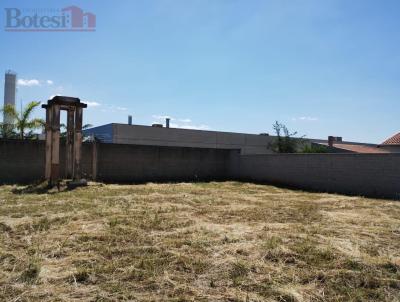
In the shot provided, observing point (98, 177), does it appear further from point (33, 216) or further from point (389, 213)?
point (389, 213)

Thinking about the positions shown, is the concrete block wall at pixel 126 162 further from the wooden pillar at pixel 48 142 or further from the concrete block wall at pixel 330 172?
the concrete block wall at pixel 330 172

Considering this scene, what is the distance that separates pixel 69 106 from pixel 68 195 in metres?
3.56

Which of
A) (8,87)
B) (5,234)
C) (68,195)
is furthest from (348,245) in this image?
(8,87)

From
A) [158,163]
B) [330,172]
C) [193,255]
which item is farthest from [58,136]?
[330,172]

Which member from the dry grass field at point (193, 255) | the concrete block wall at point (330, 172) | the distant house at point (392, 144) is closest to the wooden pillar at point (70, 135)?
the dry grass field at point (193, 255)

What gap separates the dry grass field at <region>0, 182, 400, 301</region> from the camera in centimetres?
309

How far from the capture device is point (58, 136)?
10984 millimetres

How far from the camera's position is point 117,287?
311 cm

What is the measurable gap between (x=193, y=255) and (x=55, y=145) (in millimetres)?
8201

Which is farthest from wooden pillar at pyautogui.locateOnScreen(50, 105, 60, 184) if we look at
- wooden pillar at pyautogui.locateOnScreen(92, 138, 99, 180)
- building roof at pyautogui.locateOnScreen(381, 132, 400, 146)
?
building roof at pyautogui.locateOnScreen(381, 132, 400, 146)

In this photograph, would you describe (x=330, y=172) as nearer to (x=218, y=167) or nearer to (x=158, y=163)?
(x=218, y=167)

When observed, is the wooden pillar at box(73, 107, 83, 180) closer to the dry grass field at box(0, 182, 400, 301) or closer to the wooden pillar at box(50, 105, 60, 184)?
the wooden pillar at box(50, 105, 60, 184)

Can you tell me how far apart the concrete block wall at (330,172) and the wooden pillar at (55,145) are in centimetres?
862

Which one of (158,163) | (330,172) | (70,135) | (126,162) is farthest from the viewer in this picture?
(158,163)
